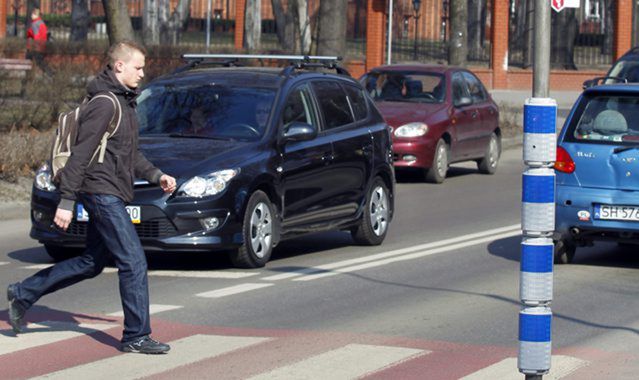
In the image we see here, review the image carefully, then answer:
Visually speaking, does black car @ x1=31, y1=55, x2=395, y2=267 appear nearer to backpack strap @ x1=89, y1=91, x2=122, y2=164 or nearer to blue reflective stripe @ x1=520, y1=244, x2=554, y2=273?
backpack strap @ x1=89, y1=91, x2=122, y2=164

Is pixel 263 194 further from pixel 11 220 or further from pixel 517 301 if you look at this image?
pixel 11 220

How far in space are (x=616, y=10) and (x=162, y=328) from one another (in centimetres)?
3953

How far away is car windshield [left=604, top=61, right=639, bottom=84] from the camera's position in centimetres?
2261

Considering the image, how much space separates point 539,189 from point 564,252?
6.43m

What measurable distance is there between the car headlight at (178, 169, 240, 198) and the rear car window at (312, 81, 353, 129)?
2.03 metres

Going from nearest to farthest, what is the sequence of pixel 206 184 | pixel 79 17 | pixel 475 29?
pixel 206 184
pixel 79 17
pixel 475 29

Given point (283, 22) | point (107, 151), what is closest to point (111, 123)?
point (107, 151)

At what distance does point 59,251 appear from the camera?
42.5 ft

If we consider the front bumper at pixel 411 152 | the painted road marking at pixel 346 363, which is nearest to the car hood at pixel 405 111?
the front bumper at pixel 411 152

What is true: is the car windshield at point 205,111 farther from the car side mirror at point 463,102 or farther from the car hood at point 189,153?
the car side mirror at point 463,102

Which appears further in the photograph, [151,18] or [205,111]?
[151,18]

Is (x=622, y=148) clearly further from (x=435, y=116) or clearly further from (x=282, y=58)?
(x=435, y=116)

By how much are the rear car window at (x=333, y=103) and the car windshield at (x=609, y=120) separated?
240 cm

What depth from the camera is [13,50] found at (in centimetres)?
3027
